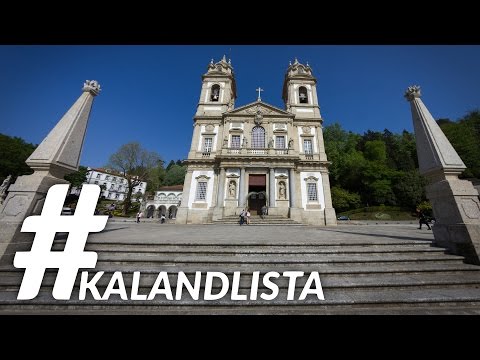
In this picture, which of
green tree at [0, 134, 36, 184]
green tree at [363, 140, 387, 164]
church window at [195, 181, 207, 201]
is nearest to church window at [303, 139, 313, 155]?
church window at [195, 181, 207, 201]

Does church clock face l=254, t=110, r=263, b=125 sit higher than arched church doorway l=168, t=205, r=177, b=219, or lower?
higher

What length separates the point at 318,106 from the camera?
74.3ft

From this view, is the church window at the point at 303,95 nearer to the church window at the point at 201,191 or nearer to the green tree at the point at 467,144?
the church window at the point at 201,191

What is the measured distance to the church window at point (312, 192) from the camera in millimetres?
18469

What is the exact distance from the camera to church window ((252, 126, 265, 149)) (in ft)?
67.9

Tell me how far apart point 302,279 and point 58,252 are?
149 inches

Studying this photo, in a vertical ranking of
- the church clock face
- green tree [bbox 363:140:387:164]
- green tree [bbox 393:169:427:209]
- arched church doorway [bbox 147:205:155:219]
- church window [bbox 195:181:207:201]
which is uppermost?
green tree [bbox 363:140:387:164]

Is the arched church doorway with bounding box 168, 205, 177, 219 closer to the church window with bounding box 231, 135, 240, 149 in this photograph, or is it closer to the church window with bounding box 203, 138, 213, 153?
the church window with bounding box 203, 138, 213, 153

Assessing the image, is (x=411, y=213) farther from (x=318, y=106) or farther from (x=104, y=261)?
(x=104, y=261)

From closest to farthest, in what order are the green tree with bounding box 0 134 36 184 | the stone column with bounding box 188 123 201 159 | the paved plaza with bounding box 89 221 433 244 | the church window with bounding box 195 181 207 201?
the paved plaza with bounding box 89 221 433 244, the church window with bounding box 195 181 207 201, the stone column with bounding box 188 123 201 159, the green tree with bounding box 0 134 36 184

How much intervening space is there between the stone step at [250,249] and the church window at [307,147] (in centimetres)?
1667
